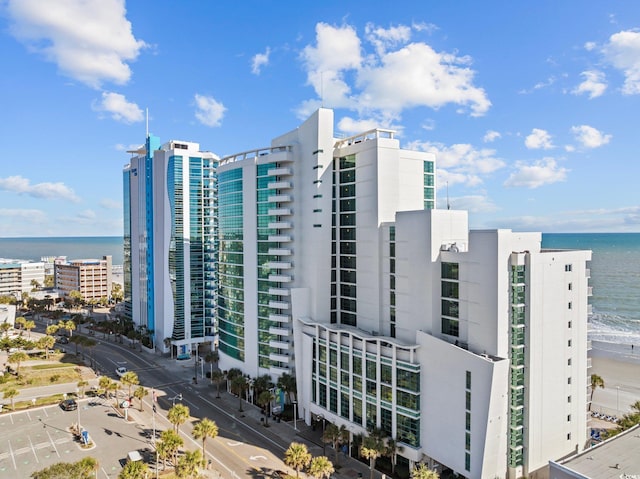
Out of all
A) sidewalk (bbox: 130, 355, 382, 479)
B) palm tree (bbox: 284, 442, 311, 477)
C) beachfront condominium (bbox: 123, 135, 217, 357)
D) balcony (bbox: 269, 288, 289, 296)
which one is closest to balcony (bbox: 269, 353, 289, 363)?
sidewalk (bbox: 130, 355, 382, 479)

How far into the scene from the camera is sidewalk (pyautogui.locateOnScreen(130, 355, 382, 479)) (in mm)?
57278

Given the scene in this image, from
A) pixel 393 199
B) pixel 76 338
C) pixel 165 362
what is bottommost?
pixel 165 362

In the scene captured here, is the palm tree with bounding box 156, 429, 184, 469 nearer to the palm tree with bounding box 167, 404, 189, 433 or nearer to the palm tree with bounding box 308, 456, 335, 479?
the palm tree with bounding box 167, 404, 189, 433

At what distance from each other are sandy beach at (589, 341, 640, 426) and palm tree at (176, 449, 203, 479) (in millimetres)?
59780

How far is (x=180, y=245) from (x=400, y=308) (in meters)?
73.4

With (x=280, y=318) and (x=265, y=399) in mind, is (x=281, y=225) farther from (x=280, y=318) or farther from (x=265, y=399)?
(x=265, y=399)

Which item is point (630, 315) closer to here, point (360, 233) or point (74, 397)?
point (360, 233)

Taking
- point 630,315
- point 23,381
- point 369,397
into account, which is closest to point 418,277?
point 369,397

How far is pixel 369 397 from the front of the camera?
60.0 m

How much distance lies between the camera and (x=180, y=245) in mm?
114438

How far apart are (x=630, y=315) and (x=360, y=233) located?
13713cm

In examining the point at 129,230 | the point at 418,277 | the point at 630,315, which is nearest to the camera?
the point at 418,277

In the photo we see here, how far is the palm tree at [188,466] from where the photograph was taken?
48.7m

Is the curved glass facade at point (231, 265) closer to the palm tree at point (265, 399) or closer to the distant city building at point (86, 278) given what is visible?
the palm tree at point (265, 399)
